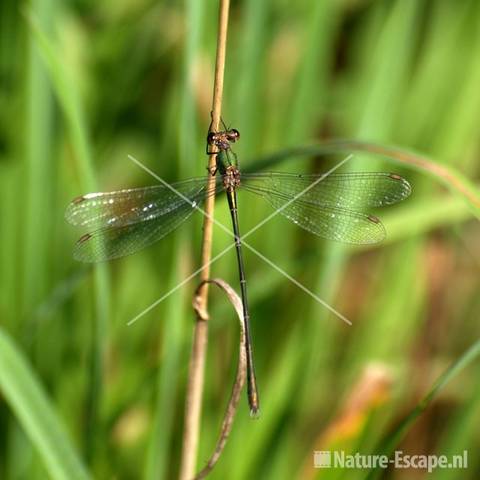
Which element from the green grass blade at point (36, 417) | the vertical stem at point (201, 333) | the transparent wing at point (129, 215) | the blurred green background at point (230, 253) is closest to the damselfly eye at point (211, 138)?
the vertical stem at point (201, 333)

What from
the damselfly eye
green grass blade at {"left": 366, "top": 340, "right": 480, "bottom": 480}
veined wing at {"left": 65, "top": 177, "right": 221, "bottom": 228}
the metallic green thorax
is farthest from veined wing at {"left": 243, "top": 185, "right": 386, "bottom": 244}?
→ green grass blade at {"left": 366, "top": 340, "right": 480, "bottom": 480}

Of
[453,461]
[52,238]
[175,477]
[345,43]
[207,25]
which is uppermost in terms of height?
[207,25]

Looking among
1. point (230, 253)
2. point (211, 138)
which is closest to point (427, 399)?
point (211, 138)

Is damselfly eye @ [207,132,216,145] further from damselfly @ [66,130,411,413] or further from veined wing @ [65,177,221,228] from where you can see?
veined wing @ [65,177,221,228]

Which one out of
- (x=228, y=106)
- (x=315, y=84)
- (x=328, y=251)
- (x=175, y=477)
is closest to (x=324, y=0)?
(x=315, y=84)

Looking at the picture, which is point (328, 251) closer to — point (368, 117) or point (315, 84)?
point (368, 117)

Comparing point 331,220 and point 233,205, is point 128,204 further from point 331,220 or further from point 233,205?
point 331,220
